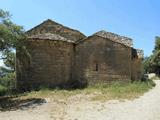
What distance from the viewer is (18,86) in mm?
22797

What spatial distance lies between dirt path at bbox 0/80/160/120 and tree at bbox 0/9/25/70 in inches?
181

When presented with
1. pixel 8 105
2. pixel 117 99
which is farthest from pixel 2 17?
pixel 117 99

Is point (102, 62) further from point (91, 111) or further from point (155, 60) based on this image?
point (155, 60)

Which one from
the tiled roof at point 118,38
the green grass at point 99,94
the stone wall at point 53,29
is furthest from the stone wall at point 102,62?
the green grass at point 99,94

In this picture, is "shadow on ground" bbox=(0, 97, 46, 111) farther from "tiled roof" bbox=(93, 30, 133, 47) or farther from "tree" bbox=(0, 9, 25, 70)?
"tiled roof" bbox=(93, 30, 133, 47)

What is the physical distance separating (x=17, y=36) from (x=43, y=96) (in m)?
4.27

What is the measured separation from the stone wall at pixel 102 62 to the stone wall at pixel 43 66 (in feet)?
5.54

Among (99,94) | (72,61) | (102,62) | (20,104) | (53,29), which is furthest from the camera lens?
(53,29)

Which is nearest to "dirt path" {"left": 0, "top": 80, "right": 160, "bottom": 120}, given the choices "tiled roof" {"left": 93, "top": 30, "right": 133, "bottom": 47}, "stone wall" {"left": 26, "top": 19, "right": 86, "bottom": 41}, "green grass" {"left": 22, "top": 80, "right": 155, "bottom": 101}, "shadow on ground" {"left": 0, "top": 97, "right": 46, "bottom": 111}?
"shadow on ground" {"left": 0, "top": 97, "right": 46, "bottom": 111}

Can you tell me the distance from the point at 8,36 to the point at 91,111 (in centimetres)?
777

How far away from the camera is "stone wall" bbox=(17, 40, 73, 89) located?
2227cm

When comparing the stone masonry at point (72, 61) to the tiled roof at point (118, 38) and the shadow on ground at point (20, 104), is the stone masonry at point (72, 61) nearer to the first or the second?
the tiled roof at point (118, 38)

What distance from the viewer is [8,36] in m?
18.2

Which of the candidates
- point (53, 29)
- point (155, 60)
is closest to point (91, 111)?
point (53, 29)
